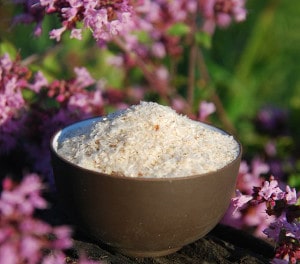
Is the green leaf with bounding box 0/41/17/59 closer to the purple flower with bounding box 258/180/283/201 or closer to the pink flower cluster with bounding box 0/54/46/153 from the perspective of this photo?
the pink flower cluster with bounding box 0/54/46/153

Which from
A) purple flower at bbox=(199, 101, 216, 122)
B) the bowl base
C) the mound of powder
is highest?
the mound of powder

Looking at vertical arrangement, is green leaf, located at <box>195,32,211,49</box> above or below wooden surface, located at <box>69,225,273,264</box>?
above

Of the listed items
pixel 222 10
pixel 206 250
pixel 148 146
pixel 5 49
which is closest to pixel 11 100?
pixel 5 49

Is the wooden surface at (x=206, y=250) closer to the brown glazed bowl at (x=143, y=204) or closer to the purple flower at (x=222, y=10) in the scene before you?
the brown glazed bowl at (x=143, y=204)

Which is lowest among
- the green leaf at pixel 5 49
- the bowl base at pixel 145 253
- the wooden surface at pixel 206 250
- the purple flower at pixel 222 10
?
the wooden surface at pixel 206 250

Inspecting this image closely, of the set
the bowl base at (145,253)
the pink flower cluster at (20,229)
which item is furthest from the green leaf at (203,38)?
the pink flower cluster at (20,229)

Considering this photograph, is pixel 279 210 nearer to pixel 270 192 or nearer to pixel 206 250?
pixel 270 192

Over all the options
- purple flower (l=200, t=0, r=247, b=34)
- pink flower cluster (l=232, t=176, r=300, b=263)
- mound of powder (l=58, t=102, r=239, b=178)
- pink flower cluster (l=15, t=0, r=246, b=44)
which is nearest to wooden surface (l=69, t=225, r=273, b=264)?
pink flower cluster (l=232, t=176, r=300, b=263)
